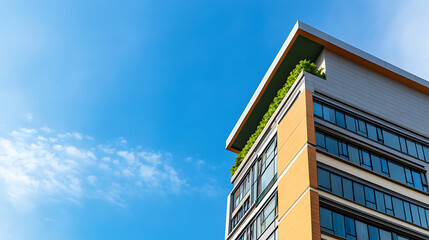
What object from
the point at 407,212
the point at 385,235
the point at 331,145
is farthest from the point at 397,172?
the point at 385,235

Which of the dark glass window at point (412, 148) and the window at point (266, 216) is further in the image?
the dark glass window at point (412, 148)

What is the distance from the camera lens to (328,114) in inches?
1624

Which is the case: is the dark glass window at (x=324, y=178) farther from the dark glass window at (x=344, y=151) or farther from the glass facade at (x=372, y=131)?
the glass facade at (x=372, y=131)

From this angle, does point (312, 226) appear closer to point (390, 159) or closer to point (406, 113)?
point (390, 159)

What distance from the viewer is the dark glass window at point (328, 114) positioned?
4094cm

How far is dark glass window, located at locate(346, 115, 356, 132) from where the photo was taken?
4162 centimetres

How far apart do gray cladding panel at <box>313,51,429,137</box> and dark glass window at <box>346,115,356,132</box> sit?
4.62ft

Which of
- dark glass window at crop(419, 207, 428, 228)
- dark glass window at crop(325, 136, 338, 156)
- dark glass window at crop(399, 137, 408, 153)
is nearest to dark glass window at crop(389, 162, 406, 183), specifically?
dark glass window at crop(399, 137, 408, 153)

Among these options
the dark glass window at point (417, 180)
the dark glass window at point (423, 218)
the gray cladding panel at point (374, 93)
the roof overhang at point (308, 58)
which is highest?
the roof overhang at point (308, 58)

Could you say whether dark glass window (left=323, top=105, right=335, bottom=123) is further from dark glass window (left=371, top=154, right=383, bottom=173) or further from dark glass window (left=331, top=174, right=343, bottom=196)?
dark glass window (left=331, top=174, right=343, bottom=196)

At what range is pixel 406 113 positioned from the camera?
45688mm

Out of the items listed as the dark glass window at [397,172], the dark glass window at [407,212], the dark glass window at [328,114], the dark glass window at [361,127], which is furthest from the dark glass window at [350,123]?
the dark glass window at [407,212]

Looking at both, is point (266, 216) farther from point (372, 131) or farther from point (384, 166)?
point (372, 131)

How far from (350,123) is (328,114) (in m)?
2.17
